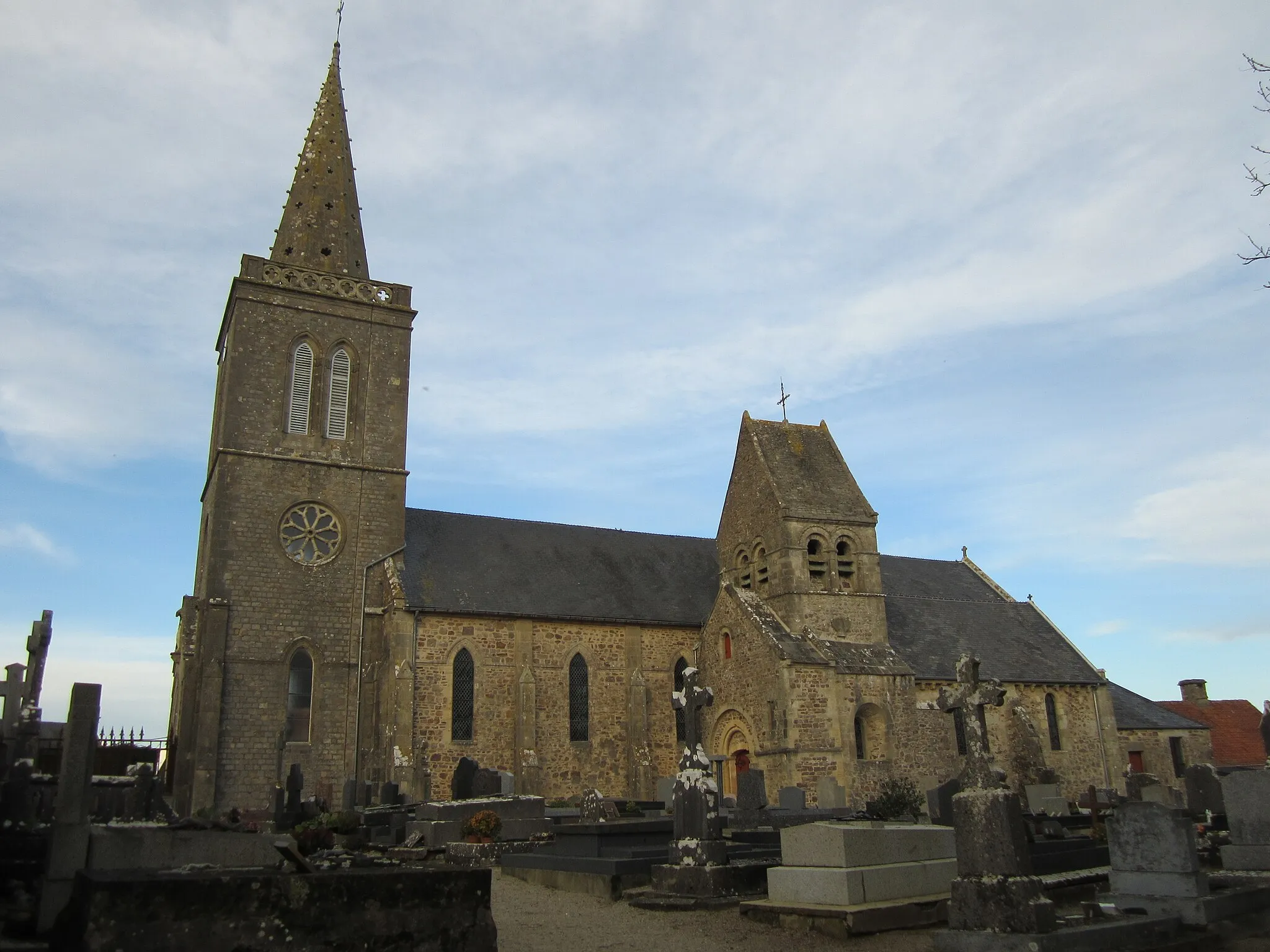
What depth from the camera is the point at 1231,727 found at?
132ft

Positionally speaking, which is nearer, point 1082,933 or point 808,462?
point 1082,933

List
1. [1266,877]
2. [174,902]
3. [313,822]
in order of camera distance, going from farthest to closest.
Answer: [313,822]
[1266,877]
[174,902]

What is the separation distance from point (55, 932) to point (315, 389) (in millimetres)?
24260

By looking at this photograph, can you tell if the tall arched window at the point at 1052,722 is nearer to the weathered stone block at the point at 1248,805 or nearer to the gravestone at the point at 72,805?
the weathered stone block at the point at 1248,805

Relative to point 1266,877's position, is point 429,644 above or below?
above

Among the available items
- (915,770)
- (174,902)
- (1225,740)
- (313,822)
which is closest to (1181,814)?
(174,902)

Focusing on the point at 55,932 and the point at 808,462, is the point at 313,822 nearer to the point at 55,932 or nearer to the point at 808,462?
the point at 55,932

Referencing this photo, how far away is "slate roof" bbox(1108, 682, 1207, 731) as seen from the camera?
3091cm

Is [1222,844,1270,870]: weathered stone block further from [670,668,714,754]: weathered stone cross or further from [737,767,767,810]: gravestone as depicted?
[737,767,767,810]: gravestone

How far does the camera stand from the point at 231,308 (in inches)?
1057

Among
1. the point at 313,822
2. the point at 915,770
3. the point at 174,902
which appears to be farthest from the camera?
the point at 915,770

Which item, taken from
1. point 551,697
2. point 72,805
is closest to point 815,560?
point 551,697

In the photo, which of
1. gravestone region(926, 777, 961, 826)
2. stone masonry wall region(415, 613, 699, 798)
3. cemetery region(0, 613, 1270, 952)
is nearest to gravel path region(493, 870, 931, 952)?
cemetery region(0, 613, 1270, 952)

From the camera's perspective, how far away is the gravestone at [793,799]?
1898 cm
